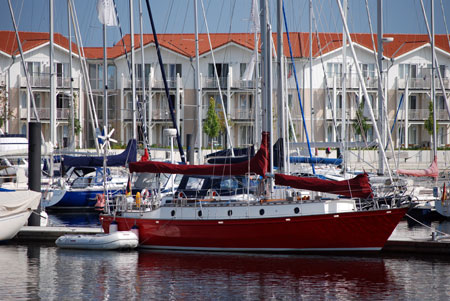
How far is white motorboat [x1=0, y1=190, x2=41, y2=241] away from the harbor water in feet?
4.71

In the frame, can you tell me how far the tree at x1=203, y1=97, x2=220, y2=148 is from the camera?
2494 inches

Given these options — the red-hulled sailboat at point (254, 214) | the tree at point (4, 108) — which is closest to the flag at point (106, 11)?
the red-hulled sailboat at point (254, 214)

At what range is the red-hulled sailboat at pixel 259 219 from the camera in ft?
73.6

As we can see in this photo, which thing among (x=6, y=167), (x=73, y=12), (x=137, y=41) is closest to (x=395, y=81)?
(x=137, y=41)

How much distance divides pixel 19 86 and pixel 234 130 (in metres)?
18.8

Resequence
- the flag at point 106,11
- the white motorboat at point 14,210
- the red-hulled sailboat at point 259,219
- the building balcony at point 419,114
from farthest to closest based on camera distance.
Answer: the building balcony at point 419,114, the flag at point 106,11, the white motorboat at point 14,210, the red-hulled sailboat at point 259,219

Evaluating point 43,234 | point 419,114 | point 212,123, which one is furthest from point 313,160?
point 419,114

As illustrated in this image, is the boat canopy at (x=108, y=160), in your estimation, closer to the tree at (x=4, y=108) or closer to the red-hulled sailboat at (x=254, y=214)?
the red-hulled sailboat at (x=254, y=214)

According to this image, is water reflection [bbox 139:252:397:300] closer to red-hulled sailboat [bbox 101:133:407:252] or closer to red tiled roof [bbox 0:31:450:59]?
red-hulled sailboat [bbox 101:133:407:252]

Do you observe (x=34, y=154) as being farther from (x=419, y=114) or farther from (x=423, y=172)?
(x=419, y=114)

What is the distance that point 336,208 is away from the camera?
2241cm

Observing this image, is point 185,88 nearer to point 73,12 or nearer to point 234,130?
point 234,130

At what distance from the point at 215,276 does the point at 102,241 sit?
226 inches

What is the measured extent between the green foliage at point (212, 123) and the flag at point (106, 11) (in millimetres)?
26973
